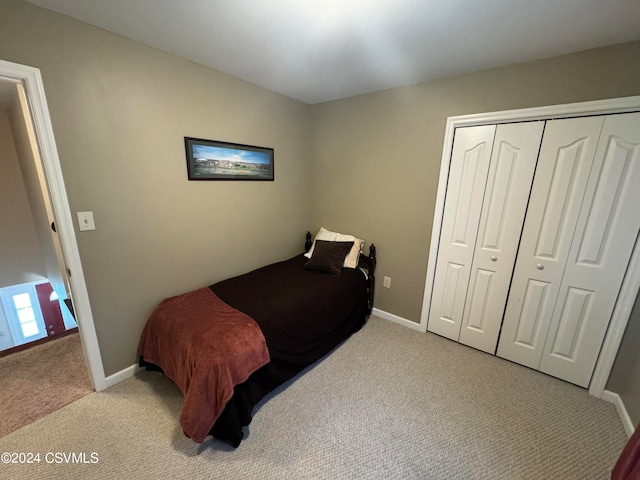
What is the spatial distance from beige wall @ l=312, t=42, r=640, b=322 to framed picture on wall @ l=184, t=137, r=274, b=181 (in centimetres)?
75

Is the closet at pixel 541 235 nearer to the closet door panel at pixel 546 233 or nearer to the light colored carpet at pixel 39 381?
the closet door panel at pixel 546 233

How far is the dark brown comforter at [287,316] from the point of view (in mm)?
1499

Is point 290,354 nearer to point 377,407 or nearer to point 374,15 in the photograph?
point 377,407

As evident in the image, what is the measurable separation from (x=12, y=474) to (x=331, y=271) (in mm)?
2252

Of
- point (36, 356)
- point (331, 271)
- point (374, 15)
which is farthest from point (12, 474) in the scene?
point (374, 15)

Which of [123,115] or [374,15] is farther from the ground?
[374,15]

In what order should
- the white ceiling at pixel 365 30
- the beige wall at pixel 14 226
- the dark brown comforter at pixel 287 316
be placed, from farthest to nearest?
→ the beige wall at pixel 14 226
the dark brown comforter at pixel 287 316
the white ceiling at pixel 365 30

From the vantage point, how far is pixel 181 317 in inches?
66.4

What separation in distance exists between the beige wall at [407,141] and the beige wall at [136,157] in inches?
31.8

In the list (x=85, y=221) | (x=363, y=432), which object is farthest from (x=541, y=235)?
(x=85, y=221)

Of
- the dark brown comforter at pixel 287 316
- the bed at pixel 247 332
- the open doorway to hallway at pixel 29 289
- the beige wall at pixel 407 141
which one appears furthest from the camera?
the open doorway to hallway at pixel 29 289

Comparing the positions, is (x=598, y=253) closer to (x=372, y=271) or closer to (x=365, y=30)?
(x=372, y=271)

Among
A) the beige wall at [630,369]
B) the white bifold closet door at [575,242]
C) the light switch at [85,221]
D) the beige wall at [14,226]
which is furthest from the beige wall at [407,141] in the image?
the beige wall at [14,226]

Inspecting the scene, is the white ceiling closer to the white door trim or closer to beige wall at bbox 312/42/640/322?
beige wall at bbox 312/42/640/322
